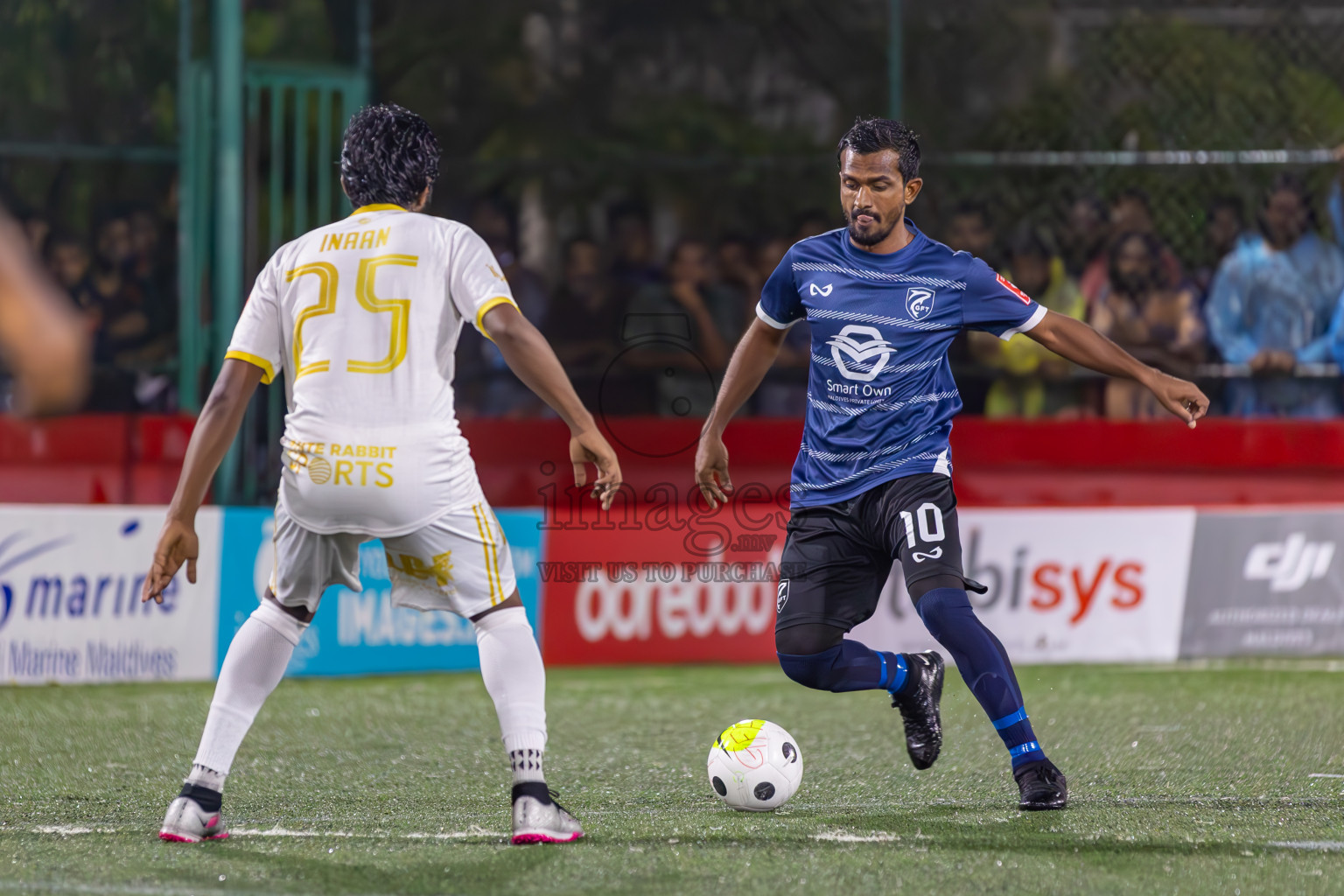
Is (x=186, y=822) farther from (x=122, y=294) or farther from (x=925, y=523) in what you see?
(x=122, y=294)

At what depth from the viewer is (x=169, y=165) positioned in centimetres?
1062

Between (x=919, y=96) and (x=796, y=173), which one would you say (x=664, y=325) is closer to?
(x=796, y=173)

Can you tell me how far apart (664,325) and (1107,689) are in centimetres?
431

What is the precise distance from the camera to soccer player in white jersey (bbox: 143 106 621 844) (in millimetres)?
3914

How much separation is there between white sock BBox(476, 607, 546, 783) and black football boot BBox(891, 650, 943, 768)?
1454 millimetres

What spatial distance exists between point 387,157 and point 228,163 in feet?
22.1

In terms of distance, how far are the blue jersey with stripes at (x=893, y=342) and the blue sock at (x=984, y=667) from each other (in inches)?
17.2

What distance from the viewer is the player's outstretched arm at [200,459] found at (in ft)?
13.1

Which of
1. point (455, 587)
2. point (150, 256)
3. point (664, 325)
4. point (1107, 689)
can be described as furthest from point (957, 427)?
point (455, 587)

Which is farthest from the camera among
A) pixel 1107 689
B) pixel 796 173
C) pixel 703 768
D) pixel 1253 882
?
pixel 796 173

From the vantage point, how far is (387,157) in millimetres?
4027

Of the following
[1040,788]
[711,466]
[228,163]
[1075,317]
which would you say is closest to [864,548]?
[711,466]

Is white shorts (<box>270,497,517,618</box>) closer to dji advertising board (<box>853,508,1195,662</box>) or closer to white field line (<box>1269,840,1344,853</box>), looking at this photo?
white field line (<box>1269,840,1344,853</box>)

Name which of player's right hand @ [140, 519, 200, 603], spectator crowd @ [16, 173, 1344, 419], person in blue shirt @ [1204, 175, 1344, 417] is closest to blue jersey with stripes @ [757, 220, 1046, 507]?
player's right hand @ [140, 519, 200, 603]
